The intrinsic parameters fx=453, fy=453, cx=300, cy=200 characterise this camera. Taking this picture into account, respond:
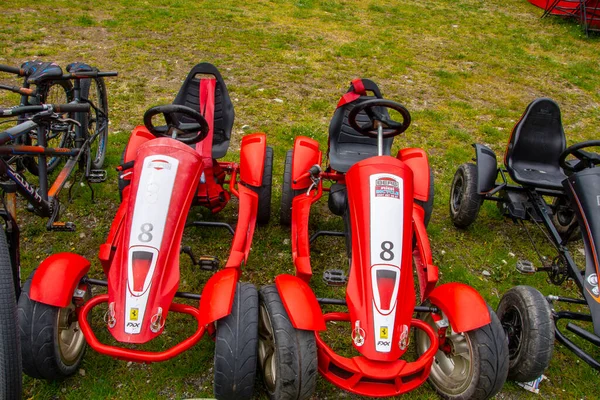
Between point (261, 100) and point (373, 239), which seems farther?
point (261, 100)

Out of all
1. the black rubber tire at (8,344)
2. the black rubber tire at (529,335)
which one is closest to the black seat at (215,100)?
the black rubber tire at (8,344)

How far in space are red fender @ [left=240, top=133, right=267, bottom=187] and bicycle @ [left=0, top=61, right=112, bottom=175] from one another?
1.48 meters

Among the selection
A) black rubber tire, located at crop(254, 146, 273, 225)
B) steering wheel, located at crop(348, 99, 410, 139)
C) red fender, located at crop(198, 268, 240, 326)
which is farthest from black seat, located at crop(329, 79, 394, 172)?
red fender, located at crop(198, 268, 240, 326)

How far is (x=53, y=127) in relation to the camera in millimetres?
4180

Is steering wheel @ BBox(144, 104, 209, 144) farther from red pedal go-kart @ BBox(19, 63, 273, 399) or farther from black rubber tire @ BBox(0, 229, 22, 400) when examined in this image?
black rubber tire @ BBox(0, 229, 22, 400)

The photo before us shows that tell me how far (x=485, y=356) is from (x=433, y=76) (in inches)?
253

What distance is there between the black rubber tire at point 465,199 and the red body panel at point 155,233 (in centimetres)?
255

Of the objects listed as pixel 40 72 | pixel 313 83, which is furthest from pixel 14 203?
pixel 313 83

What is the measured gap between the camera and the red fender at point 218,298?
7.93 feet

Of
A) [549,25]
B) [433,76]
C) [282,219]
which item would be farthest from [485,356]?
[549,25]

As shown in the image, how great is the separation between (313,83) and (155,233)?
5093mm

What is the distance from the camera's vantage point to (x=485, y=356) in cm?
246

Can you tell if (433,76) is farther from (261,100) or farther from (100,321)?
(100,321)

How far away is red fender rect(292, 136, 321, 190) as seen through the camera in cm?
383
